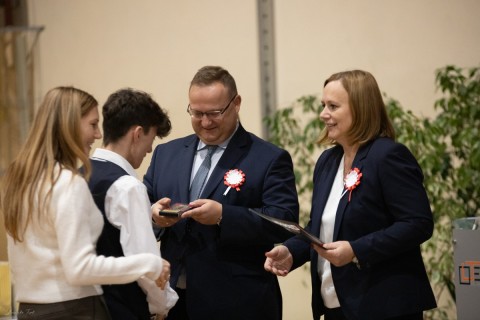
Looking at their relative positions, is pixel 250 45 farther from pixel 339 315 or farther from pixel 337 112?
pixel 339 315

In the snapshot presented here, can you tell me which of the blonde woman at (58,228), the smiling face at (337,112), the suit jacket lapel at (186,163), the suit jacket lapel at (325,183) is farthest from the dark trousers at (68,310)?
the smiling face at (337,112)

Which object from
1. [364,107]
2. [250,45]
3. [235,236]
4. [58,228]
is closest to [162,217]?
[235,236]

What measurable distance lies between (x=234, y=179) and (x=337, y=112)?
0.51 metres

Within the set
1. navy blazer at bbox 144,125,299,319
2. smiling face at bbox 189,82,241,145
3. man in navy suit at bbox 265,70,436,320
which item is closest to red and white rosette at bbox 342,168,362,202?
man in navy suit at bbox 265,70,436,320

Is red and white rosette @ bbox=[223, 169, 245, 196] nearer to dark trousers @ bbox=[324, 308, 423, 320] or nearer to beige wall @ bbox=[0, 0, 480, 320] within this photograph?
dark trousers @ bbox=[324, 308, 423, 320]

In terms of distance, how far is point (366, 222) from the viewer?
117 inches

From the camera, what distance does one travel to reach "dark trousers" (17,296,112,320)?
7.77ft

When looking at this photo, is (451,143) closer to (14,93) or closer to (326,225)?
(326,225)

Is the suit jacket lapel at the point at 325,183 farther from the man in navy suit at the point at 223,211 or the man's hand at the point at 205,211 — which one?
the man's hand at the point at 205,211

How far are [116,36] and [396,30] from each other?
231 cm

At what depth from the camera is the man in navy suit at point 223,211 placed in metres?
3.14

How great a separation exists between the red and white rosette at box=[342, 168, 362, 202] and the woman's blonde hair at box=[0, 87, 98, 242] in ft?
3.44

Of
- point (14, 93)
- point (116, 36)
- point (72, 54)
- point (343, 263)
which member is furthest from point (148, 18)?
point (343, 263)

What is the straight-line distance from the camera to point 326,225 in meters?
3.09
